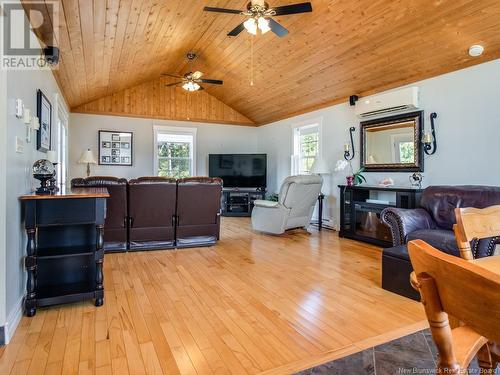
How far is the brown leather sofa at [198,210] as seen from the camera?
4285 mm

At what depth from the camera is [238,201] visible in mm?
7910

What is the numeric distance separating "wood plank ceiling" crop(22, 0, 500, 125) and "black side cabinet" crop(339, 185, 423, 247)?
1.71 metres

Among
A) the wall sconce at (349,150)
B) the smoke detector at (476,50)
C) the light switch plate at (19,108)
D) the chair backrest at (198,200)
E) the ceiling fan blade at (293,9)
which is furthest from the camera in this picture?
the wall sconce at (349,150)

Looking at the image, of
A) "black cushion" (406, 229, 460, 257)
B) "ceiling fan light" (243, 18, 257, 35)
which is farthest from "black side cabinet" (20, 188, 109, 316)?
"black cushion" (406, 229, 460, 257)

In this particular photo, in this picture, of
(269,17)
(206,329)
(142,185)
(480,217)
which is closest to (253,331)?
(206,329)

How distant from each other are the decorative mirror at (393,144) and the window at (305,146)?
1360 mm

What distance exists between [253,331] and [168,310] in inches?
29.5

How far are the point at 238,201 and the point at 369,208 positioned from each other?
3.80 metres

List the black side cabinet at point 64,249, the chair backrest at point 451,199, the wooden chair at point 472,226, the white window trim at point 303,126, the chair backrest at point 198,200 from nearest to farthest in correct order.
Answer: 1. the wooden chair at point 472,226
2. the black side cabinet at point 64,249
3. the chair backrest at point 451,199
4. the chair backrest at point 198,200
5. the white window trim at point 303,126

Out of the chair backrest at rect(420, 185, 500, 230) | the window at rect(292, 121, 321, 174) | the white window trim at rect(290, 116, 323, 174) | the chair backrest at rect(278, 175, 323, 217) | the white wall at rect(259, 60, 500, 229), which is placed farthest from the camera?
the window at rect(292, 121, 321, 174)

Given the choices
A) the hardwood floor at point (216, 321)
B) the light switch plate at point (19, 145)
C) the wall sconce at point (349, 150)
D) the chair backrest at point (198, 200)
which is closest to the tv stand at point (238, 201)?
the wall sconce at point (349, 150)

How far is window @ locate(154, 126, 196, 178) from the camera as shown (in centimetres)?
784

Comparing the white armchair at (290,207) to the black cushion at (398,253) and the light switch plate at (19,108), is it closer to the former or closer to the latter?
the black cushion at (398,253)

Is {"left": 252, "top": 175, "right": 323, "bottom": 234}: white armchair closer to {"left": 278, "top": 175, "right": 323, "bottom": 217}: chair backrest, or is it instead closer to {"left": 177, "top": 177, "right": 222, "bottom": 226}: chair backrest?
{"left": 278, "top": 175, "right": 323, "bottom": 217}: chair backrest
